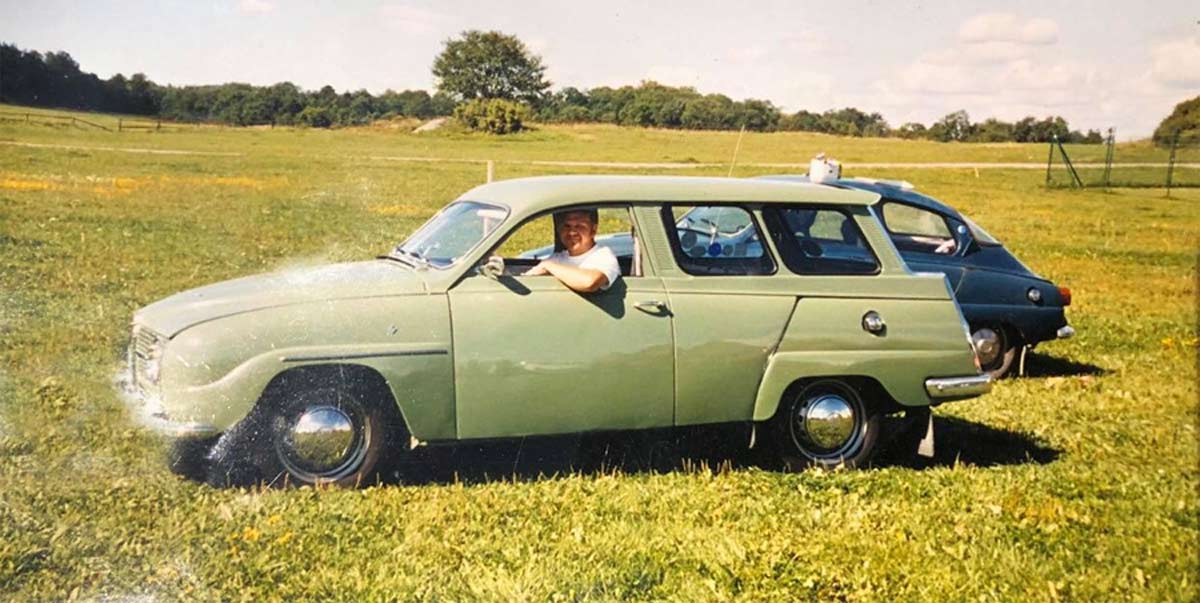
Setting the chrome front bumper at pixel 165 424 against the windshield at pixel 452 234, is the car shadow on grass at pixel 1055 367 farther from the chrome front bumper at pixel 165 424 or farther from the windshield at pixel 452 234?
the chrome front bumper at pixel 165 424

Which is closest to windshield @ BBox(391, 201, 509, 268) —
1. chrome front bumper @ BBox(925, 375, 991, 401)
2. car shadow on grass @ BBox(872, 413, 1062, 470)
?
chrome front bumper @ BBox(925, 375, 991, 401)

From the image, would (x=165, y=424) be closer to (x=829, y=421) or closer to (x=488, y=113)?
(x=829, y=421)

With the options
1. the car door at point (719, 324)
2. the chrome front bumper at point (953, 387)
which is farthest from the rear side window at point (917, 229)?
the car door at point (719, 324)

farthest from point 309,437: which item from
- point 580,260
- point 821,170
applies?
point 821,170

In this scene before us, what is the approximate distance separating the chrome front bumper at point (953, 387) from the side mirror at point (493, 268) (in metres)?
2.40

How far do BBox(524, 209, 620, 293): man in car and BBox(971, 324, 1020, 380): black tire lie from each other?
4732 millimetres

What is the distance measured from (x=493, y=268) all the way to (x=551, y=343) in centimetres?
45

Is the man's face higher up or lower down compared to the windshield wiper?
higher up

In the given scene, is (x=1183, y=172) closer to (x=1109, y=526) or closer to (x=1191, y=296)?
(x=1191, y=296)

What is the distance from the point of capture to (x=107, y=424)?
5.82 meters

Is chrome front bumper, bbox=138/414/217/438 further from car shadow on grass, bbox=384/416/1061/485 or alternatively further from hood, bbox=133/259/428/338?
car shadow on grass, bbox=384/416/1061/485

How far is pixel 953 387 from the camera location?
5.62 meters

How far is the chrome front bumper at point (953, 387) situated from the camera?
561 centimetres

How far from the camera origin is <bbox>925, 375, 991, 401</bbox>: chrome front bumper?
5.61 m
